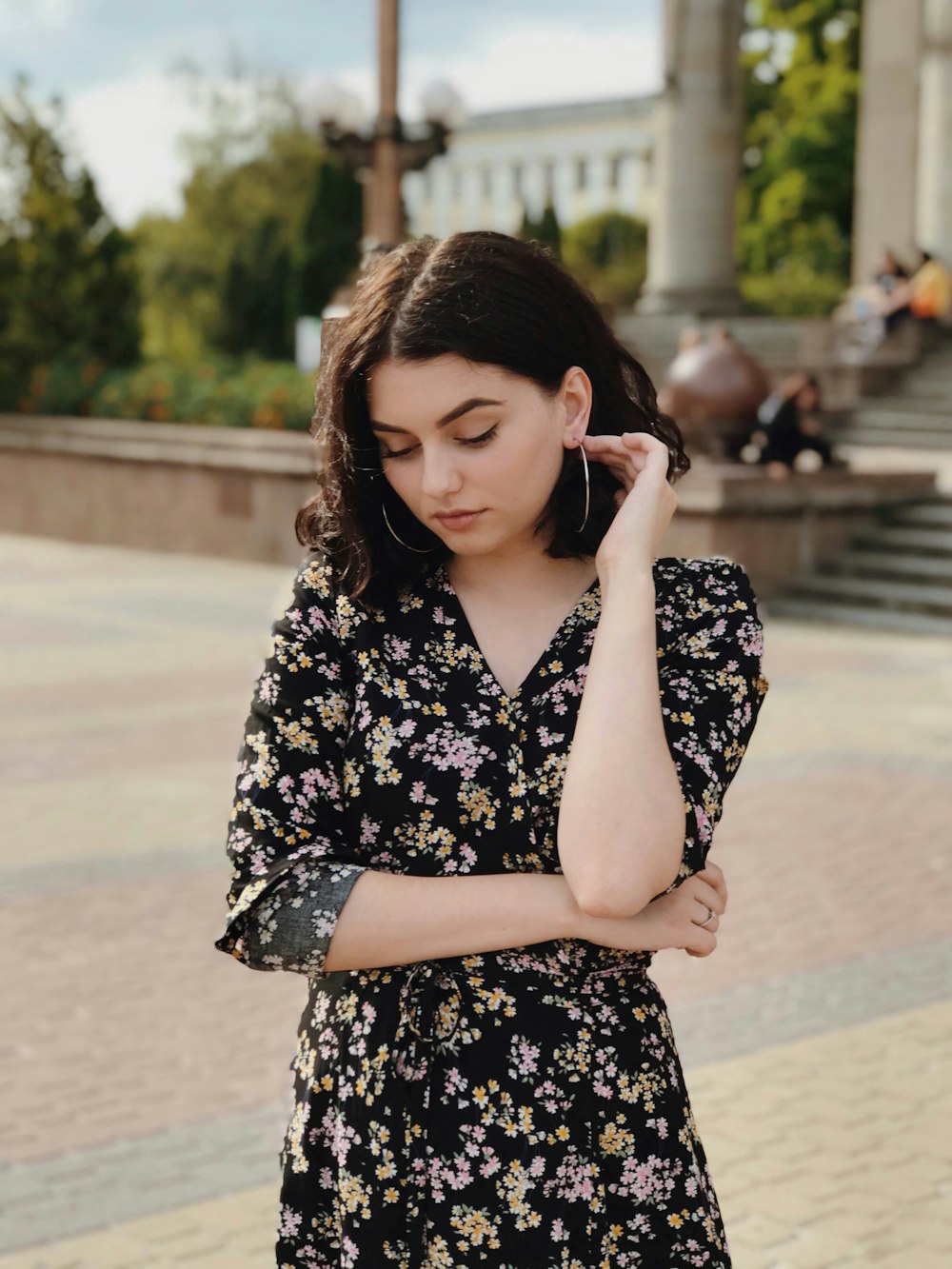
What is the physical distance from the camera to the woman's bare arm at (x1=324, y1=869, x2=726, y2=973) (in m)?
1.99

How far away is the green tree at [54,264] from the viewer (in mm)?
24891

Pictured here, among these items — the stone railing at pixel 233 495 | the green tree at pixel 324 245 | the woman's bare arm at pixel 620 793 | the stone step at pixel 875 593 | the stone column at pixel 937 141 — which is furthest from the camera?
the green tree at pixel 324 245

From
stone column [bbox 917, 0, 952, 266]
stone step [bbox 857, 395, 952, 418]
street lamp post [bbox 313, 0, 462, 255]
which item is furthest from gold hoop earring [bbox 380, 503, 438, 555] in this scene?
stone column [bbox 917, 0, 952, 266]

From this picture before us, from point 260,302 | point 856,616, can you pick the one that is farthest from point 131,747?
point 260,302

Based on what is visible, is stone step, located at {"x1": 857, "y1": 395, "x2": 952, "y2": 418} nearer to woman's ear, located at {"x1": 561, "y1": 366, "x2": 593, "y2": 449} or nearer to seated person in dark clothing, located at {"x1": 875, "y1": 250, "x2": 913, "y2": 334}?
seated person in dark clothing, located at {"x1": 875, "y1": 250, "x2": 913, "y2": 334}

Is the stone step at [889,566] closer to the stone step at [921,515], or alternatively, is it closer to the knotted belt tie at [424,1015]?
the stone step at [921,515]

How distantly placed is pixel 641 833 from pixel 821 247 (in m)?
52.3

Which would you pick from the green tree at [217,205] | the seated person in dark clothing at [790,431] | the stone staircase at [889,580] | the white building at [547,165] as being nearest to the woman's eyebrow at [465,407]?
the stone staircase at [889,580]

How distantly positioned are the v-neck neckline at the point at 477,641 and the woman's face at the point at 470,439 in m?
0.07

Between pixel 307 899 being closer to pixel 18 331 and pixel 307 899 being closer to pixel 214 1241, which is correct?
pixel 214 1241

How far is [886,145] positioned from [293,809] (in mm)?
29549

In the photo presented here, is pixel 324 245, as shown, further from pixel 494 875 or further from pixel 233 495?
pixel 494 875

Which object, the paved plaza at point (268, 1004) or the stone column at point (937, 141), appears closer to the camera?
the paved plaza at point (268, 1004)

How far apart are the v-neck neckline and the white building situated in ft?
352
